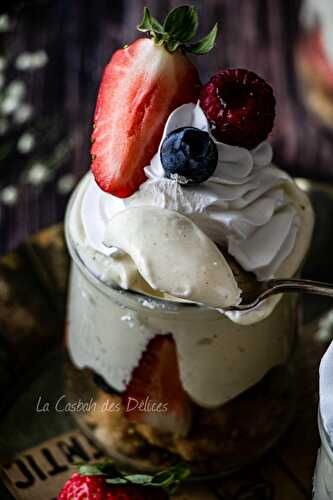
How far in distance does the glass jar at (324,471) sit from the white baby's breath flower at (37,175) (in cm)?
101

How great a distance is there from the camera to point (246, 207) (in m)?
1.15

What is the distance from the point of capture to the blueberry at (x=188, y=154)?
1.05m

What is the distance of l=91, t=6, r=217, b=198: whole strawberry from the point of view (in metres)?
1.12

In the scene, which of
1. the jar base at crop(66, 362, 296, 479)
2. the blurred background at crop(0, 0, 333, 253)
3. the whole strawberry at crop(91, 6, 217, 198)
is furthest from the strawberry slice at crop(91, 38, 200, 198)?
the blurred background at crop(0, 0, 333, 253)

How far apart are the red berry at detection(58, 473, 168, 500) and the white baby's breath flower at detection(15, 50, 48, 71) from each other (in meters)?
1.19

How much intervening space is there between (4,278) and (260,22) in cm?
109

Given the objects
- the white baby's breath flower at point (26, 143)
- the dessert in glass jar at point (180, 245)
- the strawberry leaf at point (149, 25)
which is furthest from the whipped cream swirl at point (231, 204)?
the white baby's breath flower at point (26, 143)

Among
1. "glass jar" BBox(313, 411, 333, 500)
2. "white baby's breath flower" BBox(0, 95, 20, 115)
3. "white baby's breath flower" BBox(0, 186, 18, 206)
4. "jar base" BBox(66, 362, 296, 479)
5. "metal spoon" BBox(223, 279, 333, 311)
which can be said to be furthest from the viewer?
"white baby's breath flower" BBox(0, 95, 20, 115)

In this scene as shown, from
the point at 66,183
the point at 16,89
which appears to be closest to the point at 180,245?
the point at 66,183

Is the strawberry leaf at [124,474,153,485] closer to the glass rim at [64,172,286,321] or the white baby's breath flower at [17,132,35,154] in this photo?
the glass rim at [64,172,286,321]

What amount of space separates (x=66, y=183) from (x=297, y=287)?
89 centimetres

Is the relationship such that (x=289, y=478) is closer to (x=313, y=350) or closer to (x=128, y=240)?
(x=313, y=350)

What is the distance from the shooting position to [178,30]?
3.65 feet

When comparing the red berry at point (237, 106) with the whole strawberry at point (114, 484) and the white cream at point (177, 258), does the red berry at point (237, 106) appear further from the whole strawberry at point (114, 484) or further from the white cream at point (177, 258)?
the whole strawberry at point (114, 484)
